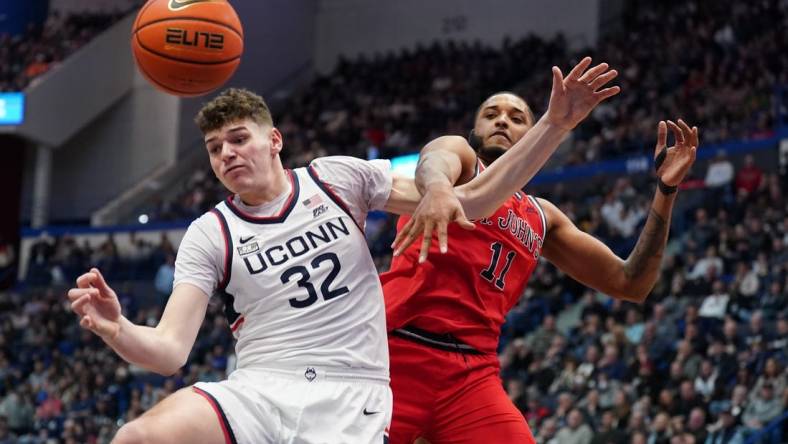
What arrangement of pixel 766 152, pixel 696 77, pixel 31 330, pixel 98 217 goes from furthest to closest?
1. pixel 98 217
2. pixel 31 330
3. pixel 696 77
4. pixel 766 152

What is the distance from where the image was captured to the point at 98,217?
26688 mm

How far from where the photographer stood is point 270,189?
4188 millimetres

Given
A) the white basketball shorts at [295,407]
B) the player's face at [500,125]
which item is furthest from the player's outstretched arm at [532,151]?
the player's face at [500,125]

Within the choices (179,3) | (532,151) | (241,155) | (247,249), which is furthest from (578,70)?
(179,3)

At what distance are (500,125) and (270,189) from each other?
1.47 m

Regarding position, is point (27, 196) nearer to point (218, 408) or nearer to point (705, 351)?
point (705, 351)

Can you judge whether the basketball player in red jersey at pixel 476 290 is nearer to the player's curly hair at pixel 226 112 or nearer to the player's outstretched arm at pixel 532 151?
the player's outstretched arm at pixel 532 151

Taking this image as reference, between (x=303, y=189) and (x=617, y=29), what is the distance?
21.9 m

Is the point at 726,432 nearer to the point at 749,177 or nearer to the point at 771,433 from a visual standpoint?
the point at 771,433

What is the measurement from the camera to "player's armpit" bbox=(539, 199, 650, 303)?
17.4 ft

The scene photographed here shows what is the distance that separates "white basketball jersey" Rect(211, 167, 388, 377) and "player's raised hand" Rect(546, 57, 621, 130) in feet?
2.89

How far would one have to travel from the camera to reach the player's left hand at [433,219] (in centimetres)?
378

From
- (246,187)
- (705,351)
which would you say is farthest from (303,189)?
(705,351)

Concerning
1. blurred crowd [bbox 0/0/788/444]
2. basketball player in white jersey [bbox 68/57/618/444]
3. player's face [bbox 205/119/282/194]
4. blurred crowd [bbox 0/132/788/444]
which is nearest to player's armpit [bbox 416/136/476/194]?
basketball player in white jersey [bbox 68/57/618/444]
